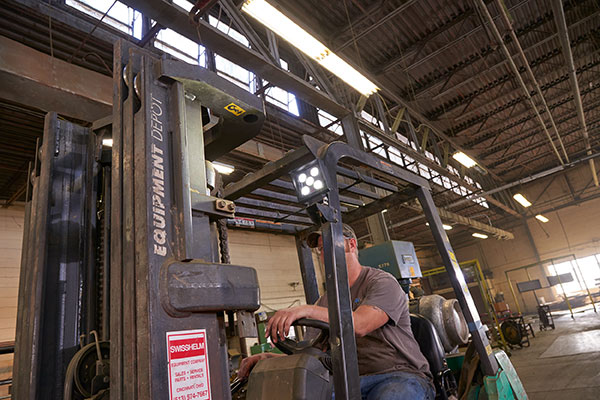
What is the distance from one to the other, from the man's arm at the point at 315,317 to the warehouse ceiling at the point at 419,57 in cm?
531

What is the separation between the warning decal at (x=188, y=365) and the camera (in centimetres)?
132

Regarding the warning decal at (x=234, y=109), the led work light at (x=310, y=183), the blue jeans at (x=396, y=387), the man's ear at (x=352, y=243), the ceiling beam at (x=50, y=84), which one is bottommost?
the blue jeans at (x=396, y=387)

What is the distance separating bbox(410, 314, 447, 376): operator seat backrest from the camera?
2.83m

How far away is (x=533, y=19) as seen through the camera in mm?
9430

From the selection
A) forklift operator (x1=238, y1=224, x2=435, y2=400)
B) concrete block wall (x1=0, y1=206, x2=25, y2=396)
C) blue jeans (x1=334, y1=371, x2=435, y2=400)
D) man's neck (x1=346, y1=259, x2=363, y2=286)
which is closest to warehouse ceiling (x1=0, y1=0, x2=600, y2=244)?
concrete block wall (x1=0, y1=206, x2=25, y2=396)

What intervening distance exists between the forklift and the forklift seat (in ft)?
3.45

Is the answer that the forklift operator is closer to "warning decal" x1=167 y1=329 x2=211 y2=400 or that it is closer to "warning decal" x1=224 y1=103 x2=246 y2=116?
"warning decal" x1=167 y1=329 x2=211 y2=400

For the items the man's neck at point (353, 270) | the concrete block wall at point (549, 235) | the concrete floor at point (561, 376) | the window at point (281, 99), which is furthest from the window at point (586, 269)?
the man's neck at point (353, 270)

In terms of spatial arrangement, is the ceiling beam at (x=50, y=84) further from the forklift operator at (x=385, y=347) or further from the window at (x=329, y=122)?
the window at (x=329, y=122)

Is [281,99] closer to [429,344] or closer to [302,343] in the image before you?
[429,344]

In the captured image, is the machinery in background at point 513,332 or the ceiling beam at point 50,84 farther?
the machinery in background at point 513,332

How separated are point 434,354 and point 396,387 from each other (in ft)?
2.21

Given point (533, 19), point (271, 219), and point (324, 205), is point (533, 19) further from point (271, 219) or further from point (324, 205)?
point (324, 205)

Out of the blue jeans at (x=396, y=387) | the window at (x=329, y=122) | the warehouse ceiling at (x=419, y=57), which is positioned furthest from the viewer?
the window at (x=329, y=122)
